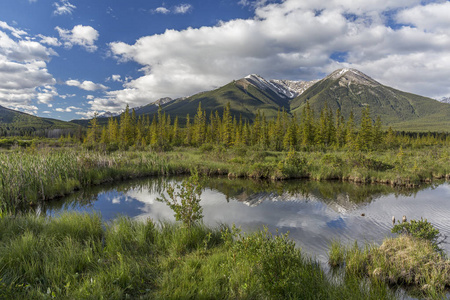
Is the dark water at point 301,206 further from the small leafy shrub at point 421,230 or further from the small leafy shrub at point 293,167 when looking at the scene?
the small leafy shrub at point 293,167

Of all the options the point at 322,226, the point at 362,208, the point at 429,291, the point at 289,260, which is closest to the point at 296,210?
the point at 322,226

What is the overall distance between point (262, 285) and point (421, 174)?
2658 centimetres

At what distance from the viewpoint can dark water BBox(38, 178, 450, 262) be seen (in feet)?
32.5

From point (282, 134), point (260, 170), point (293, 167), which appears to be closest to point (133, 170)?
point (260, 170)

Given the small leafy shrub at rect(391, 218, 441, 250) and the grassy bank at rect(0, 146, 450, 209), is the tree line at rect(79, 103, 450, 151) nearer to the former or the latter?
the grassy bank at rect(0, 146, 450, 209)

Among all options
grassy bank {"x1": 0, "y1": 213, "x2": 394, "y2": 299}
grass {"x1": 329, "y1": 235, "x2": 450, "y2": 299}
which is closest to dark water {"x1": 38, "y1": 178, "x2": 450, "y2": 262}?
grass {"x1": 329, "y1": 235, "x2": 450, "y2": 299}

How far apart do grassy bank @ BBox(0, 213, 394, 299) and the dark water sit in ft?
9.95

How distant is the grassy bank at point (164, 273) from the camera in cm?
423

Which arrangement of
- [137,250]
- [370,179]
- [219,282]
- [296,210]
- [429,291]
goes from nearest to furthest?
[219,282]
[429,291]
[137,250]
[296,210]
[370,179]

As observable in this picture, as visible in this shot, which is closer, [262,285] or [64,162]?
[262,285]

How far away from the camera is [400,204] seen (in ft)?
48.2

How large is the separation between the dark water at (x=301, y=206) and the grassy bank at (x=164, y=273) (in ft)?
9.95

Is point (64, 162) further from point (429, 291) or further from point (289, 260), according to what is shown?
point (429, 291)

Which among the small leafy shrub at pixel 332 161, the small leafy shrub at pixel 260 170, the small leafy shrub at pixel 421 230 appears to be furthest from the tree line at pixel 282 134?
the small leafy shrub at pixel 421 230
